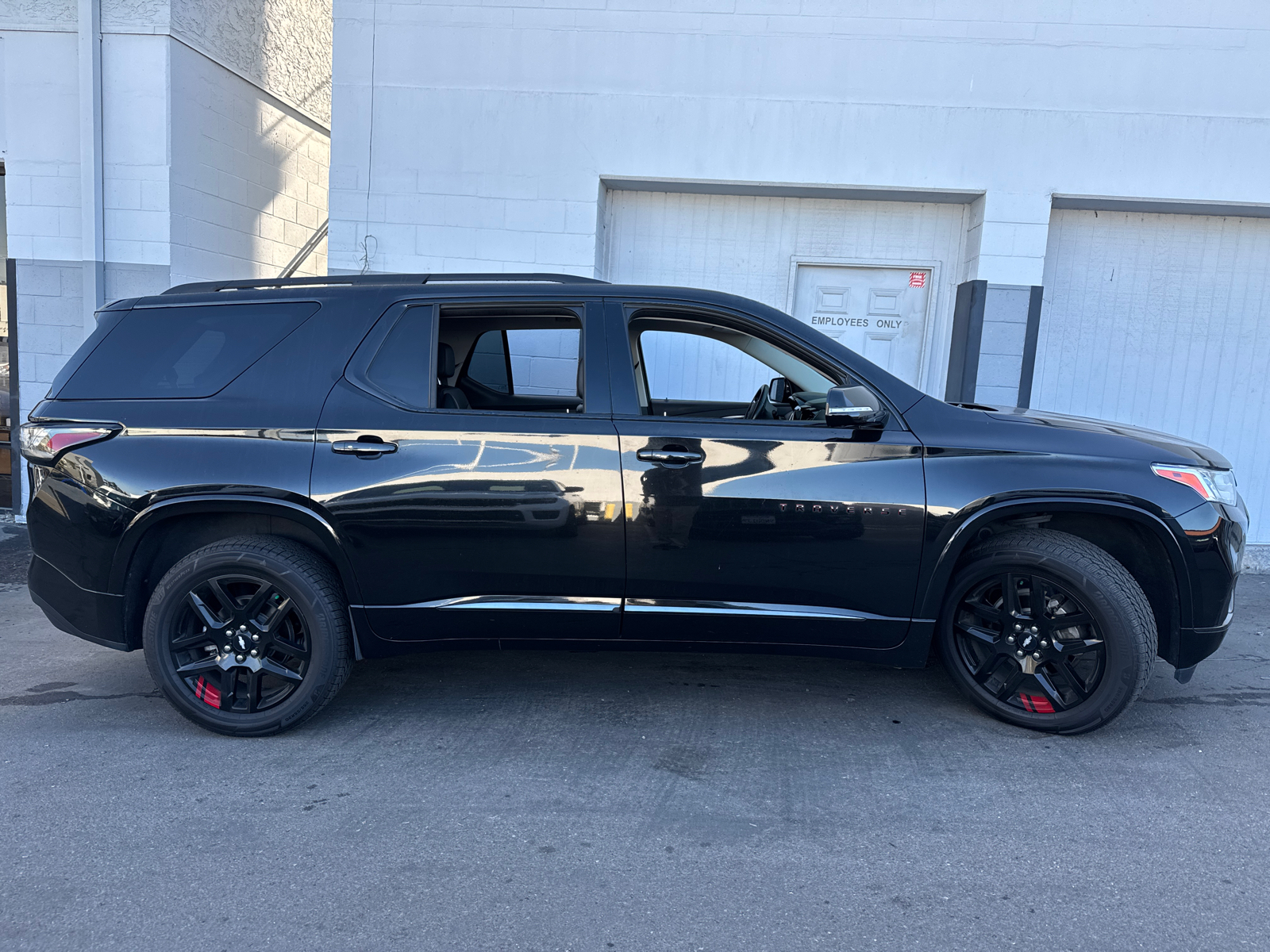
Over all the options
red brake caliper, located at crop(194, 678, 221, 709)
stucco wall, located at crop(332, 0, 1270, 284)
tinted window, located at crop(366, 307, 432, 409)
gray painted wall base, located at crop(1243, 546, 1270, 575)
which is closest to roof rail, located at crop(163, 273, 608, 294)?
tinted window, located at crop(366, 307, 432, 409)

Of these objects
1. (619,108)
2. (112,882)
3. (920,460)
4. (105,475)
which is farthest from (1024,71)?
(112,882)

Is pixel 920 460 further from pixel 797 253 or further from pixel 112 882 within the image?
pixel 797 253

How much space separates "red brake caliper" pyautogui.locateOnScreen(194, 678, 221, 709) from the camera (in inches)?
149

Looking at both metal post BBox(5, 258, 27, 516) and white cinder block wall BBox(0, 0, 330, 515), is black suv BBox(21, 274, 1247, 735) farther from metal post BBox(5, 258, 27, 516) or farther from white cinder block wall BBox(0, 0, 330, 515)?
metal post BBox(5, 258, 27, 516)

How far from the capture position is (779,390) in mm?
4371

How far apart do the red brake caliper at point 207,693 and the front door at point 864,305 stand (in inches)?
206

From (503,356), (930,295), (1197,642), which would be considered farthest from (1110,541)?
(930,295)

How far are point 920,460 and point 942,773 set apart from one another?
124cm

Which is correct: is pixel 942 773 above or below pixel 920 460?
below

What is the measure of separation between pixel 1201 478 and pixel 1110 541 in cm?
43

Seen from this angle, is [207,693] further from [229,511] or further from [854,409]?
[854,409]

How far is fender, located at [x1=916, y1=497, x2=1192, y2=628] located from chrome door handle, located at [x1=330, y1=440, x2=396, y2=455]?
2.26 metres

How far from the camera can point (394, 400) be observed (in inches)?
148

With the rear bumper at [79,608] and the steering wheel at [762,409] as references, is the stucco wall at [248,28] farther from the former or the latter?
the steering wheel at [762,409]
